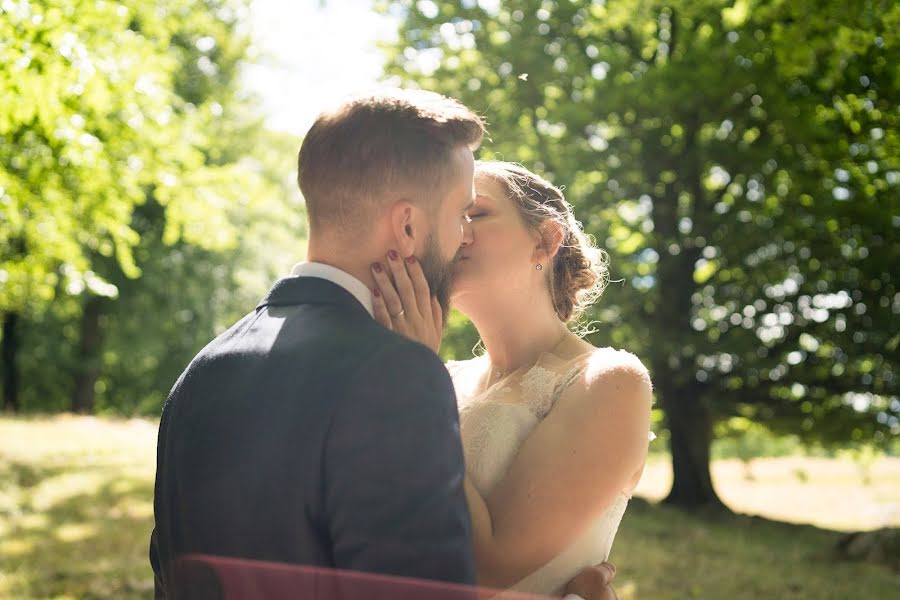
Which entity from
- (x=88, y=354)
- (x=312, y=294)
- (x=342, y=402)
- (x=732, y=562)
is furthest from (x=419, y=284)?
(x=88, y=354)

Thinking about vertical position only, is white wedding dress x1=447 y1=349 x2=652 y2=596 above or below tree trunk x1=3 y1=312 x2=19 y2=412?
above

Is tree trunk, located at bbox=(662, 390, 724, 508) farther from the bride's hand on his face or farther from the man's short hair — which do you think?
the man's short hair

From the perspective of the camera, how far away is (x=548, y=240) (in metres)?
3.42

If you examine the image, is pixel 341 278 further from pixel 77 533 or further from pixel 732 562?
pixel 732 562

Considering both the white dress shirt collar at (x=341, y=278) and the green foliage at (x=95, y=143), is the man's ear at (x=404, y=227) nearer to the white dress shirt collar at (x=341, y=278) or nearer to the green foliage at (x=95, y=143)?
the white dress shirt collar at (x=341, y=278)

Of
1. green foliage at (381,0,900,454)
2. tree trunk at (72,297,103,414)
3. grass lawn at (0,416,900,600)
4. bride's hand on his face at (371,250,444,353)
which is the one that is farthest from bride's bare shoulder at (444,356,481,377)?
tree trunk at (72,297,103,414)

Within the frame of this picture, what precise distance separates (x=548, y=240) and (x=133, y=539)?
26.7 feet

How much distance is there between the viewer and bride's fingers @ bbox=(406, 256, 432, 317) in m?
2.24

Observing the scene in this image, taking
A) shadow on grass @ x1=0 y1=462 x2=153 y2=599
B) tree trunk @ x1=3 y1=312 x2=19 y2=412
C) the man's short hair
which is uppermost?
the man's short hair

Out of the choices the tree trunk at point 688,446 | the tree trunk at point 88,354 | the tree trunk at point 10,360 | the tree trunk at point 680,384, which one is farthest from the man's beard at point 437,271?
the tree trunk at point 10,360

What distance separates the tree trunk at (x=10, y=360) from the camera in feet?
87.3

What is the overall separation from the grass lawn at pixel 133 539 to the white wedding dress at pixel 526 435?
6.01m

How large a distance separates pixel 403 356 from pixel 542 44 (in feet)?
46.5

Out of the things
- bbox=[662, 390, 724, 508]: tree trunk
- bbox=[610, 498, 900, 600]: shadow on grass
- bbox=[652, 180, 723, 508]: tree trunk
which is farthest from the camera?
bbox=[662, 390, 724, 508]: tree trunk
